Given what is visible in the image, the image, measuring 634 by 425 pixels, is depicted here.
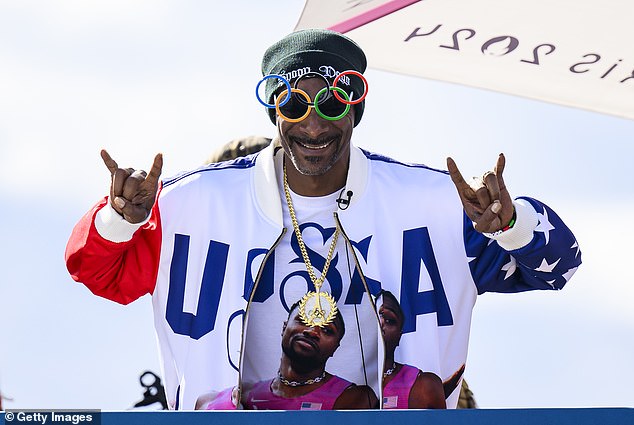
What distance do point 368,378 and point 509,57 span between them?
234cm

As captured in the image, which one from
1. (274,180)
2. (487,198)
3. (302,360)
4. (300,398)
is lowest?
(300,398)

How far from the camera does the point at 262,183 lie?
3904mm

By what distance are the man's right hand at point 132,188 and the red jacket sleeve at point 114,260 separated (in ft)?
0.48

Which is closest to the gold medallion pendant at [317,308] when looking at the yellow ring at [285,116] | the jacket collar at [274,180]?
the jacket collar at [274,180]

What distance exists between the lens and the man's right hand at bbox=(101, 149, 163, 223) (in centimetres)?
338

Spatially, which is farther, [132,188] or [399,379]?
[399,379]

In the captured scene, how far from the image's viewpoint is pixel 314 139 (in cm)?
374

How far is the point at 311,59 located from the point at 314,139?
0.85 feet

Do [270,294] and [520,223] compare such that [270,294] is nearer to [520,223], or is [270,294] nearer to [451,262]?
[451,262]

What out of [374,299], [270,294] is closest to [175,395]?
[270,294]

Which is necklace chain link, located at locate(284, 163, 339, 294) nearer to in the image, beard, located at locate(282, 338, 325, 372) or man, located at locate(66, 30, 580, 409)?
man, located at locate(66, 30, 580, 409)

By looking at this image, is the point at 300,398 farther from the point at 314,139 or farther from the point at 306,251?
the point at 314,139

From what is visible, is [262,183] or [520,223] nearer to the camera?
[520,223]

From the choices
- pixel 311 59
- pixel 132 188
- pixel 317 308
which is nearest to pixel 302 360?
pixel 317 308
